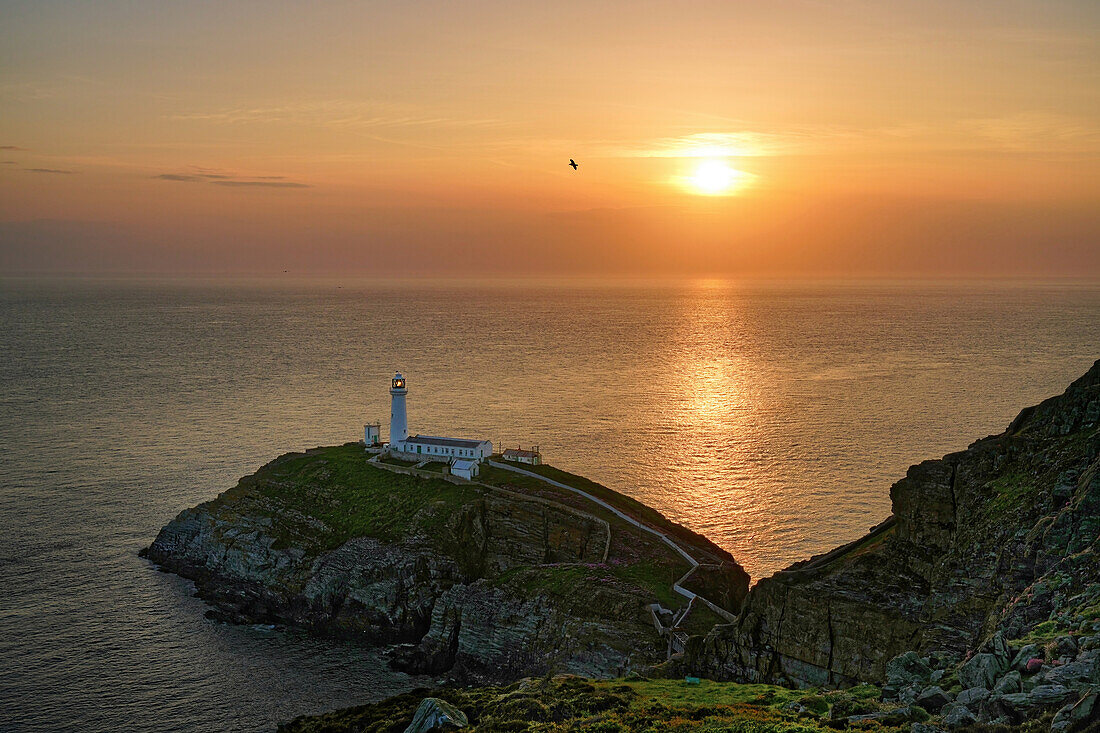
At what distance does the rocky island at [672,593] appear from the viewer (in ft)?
98.0

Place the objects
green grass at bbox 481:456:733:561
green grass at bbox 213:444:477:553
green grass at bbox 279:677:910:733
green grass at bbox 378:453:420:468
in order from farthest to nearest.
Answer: green grass at bbox 378:453:420:468 → green grass at bbox 481:456:733:561 → green grass at bbox 213:444:477:553 → green grass at bbox 279:677:910:733

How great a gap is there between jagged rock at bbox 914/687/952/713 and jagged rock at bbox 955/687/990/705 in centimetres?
115

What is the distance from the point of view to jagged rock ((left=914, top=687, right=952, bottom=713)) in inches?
1072

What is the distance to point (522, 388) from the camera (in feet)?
534

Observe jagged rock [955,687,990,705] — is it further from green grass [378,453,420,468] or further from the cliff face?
green grass [378,453,420,468]

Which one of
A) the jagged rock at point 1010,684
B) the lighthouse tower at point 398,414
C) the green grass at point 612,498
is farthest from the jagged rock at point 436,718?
the lighthouse tower at point 398,414

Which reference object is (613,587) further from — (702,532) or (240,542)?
(240,542)

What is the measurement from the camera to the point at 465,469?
271 ft

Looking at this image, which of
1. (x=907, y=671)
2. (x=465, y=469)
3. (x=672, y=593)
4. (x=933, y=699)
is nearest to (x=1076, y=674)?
(x=933, y=699)

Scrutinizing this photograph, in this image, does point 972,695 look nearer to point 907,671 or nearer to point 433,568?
point 907,671

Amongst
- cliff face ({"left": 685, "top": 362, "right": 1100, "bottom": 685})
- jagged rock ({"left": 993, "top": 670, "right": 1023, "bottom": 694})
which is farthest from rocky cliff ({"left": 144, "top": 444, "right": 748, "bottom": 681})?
jagged rock ({"left": 993, "top": 670, "right": 1023, "bottom": 694})

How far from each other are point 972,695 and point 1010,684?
122 cm

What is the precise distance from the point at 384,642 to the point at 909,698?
4780 cm

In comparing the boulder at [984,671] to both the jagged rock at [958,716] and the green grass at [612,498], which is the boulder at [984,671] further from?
the green grass at [612,498]
